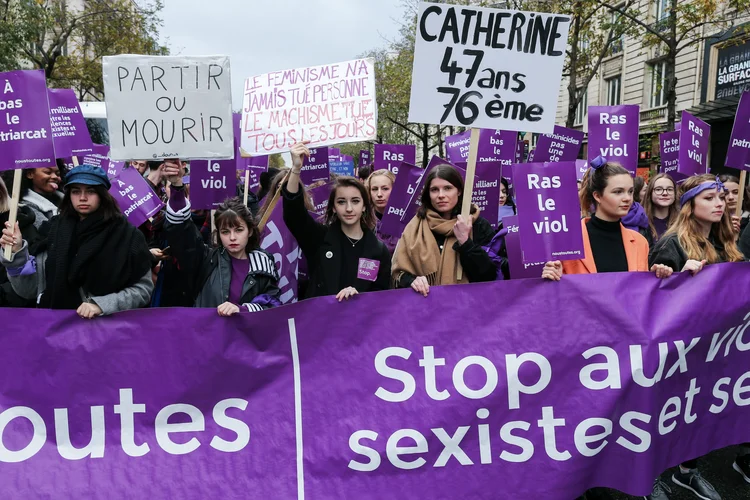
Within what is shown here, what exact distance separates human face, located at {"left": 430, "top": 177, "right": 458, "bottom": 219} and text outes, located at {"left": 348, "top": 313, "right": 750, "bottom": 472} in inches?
38.1

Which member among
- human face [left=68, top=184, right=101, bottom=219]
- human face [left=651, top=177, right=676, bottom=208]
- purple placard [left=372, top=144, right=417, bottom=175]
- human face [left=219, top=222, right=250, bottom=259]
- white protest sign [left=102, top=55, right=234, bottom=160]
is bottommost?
human face [left=219, top=222, right=250, bottom=259]

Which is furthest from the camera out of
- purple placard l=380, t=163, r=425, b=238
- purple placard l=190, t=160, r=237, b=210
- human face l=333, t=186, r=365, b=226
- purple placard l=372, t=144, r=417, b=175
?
purple placard l=372, t=144, r=417, b=175

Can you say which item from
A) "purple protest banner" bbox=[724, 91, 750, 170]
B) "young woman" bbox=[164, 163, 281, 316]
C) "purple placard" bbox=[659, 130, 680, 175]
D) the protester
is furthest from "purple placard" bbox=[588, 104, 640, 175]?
"young woman" bbox=[164, 163, 281, 316]

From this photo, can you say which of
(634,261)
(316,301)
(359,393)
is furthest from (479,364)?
(634,261)

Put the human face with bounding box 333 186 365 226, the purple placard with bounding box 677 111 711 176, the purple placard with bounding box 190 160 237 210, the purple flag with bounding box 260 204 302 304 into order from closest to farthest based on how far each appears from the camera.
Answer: the human face with bounding box 333 186 365 226, the purple flag with bounding box 260 204 302 304, the purple placard with bounding box 190 160 237 210, the purple placard with bounding box 677 111 711 176

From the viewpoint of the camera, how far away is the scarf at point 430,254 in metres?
3.48

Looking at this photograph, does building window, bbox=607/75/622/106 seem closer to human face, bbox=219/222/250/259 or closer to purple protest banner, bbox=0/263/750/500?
human face, bbox=219/222/250/259

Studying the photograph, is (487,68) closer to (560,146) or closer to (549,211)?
(549,211)

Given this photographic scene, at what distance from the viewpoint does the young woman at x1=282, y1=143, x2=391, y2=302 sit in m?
3.64

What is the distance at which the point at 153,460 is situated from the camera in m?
2.87

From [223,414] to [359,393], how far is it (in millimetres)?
632

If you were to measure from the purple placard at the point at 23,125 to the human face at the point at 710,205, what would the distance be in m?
3.75

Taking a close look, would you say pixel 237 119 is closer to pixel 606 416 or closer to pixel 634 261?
pixel 634 261

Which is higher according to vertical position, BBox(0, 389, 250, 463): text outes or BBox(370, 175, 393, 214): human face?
BBox(370, 175, 393, 214): human face
